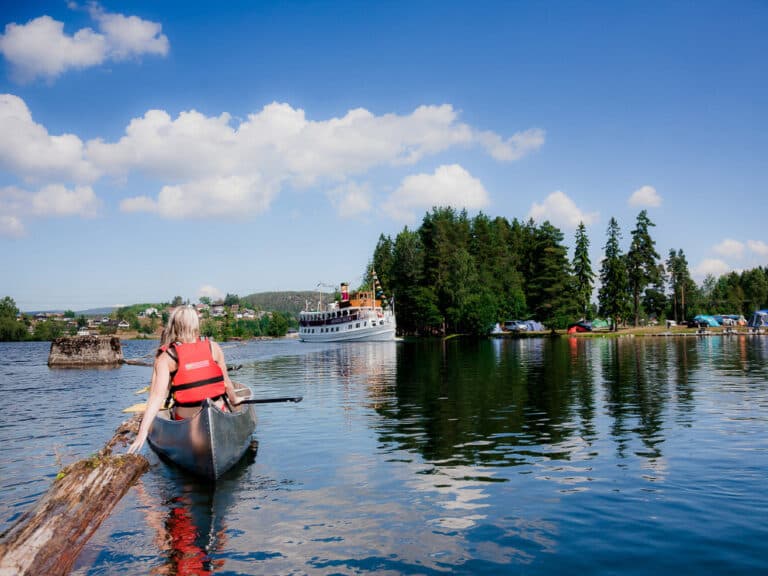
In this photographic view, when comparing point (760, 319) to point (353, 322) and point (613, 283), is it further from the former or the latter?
point (353, 322)


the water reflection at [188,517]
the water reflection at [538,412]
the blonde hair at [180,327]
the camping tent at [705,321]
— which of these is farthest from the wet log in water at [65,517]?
the camping tent at [705,321]

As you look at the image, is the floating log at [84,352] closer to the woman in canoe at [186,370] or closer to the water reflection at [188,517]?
the water reflection at [188,517]

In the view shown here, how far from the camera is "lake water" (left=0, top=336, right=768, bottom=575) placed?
761 cm

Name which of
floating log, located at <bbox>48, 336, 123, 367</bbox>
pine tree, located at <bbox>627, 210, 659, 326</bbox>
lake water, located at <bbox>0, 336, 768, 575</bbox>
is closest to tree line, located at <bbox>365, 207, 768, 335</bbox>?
pine tree, located at <bbox>627, 210, 659, 326</bbox>

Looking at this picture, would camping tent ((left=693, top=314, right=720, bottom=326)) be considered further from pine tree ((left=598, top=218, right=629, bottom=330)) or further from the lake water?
the lake water

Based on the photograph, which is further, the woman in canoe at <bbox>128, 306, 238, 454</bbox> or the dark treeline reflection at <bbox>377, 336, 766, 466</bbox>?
the dark treeline reflection at <bbox>377, 336, 766, 466</bbox>

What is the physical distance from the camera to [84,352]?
5362 centimetres

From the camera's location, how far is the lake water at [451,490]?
761 centimetres

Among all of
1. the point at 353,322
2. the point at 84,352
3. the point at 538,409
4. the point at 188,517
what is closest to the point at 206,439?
the point at 188,517

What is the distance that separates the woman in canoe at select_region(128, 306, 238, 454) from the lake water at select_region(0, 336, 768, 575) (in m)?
1.79

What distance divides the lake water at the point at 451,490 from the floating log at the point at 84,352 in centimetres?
3278

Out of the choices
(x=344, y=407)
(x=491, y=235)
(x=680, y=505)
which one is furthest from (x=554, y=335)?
(x=680, y=505)

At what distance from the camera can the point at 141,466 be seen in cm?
1248

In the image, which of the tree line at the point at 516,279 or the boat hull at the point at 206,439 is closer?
the boat hull at the point at 206,439
